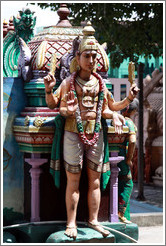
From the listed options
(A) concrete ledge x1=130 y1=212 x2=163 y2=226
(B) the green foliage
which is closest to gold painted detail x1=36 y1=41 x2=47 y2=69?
(A) concrete ledge x1=130 y1=212 x2=163 y2=226

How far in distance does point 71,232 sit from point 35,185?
68 cm

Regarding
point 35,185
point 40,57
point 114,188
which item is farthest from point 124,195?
point 40,57

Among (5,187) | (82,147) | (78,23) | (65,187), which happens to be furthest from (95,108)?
(78,23)

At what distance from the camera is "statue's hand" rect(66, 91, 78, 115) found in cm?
567

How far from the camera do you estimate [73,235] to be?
569 cm

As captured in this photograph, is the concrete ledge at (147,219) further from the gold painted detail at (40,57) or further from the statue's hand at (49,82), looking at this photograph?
the statue's hand at (49,82)

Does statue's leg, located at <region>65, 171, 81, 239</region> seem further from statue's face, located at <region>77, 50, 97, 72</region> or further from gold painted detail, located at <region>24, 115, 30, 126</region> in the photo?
statue's face, located at <region>77, 50, 97, 72</region>

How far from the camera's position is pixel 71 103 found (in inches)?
224

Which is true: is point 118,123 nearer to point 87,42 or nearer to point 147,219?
point 87,42

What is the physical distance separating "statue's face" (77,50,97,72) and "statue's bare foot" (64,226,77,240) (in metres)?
1.66

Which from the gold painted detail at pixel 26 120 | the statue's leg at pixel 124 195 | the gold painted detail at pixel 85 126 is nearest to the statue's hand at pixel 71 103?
the gold painted detail at pixel 85 126

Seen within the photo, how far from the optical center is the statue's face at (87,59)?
19.1ft

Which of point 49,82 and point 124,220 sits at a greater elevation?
point 49,82

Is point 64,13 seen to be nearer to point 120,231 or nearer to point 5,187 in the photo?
point 5,187
